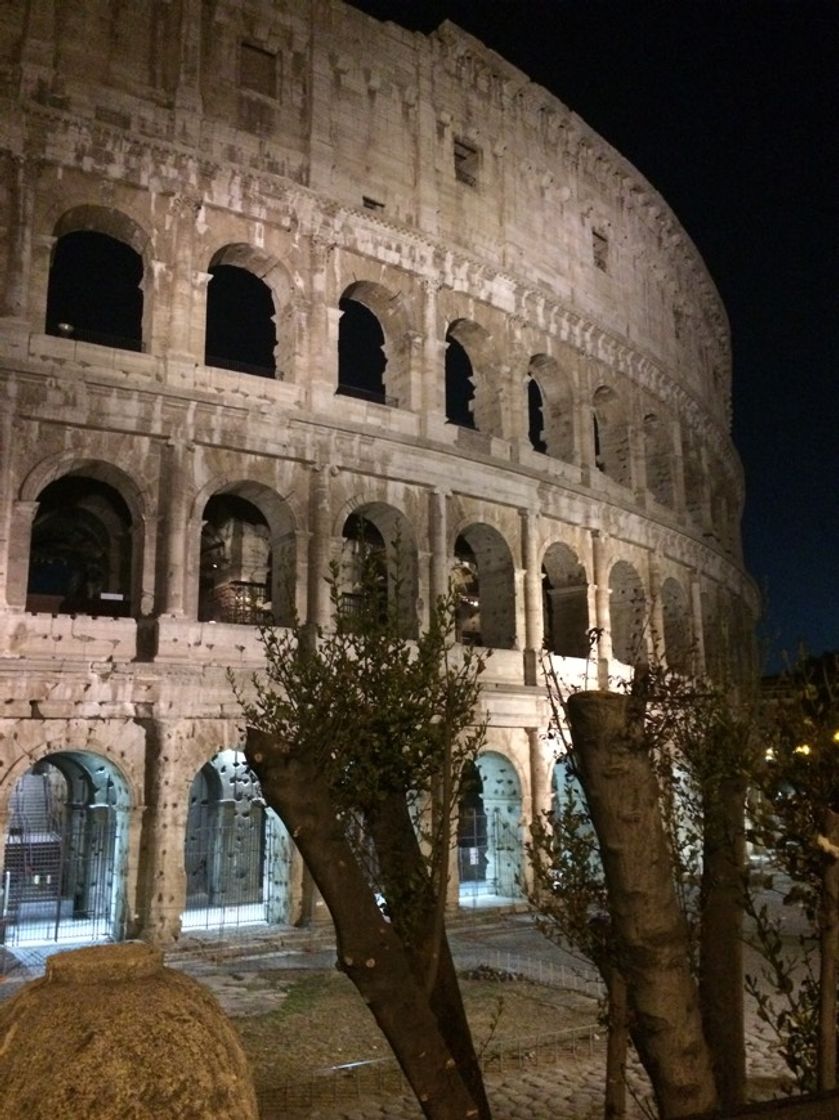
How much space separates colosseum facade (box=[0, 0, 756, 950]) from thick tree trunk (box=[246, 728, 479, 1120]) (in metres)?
8.51

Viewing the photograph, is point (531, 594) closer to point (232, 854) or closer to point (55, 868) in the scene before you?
point (232, 854)

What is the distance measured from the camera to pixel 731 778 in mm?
6438

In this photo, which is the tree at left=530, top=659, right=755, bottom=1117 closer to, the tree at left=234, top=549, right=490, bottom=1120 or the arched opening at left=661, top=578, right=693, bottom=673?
the tree at left=234, top=549, right=490, bottom=1120

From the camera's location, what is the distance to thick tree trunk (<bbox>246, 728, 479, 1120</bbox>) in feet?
16.3

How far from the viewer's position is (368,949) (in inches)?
198

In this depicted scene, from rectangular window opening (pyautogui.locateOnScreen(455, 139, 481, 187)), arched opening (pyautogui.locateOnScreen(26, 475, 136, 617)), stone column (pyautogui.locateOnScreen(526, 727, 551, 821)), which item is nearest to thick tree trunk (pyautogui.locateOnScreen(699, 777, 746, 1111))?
arched opening (pyautogui.locateOnScreen(26, 475, 136, 617))

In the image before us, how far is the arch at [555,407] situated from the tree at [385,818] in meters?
14.1

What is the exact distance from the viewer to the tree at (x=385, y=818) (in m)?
5.00

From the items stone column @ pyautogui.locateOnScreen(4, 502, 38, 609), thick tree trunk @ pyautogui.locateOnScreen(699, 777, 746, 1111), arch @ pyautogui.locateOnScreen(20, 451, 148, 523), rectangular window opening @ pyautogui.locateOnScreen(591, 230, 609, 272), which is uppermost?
rectangular window opening @ pyautogui.locateOnScreen(591, 230, 609, 272)

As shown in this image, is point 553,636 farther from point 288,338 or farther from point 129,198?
point 129,198

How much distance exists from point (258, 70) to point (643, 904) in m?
17.9

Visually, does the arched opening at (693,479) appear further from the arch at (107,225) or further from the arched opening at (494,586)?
the arch at (107,225)

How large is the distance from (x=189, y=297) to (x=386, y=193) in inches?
204

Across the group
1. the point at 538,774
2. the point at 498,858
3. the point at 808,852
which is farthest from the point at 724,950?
the point at 498,858
